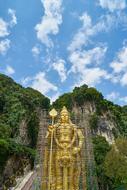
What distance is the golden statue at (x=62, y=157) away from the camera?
473 inches

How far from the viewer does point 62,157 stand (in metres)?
12.1

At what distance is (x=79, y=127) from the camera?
13.1 metres

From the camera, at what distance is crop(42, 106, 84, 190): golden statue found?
39.4 ft

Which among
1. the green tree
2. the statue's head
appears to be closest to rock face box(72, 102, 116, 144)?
the green tree

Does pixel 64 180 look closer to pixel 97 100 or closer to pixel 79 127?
pixel 79 127

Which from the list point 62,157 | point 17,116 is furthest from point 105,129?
point 62,157

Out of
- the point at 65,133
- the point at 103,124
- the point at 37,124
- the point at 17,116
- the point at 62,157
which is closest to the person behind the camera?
the point at 62,157

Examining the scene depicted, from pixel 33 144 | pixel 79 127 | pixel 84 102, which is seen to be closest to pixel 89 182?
pixel 79 127

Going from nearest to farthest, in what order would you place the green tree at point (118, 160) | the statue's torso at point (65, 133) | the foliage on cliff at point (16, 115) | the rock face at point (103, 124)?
the statue's torso at point (65, 133), the green tree at point (118, 160), the foliage on cliff at point (16, 115), the rock face at point (103, 124)

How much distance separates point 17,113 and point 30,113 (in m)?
1.40

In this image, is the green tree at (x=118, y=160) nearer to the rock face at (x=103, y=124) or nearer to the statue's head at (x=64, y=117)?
the statue's head at (x=64, y=117)

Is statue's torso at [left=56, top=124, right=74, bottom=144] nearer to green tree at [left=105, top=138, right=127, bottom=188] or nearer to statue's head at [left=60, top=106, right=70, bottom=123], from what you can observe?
statue's head at [left=60, top=106, right=70, bottom=123]

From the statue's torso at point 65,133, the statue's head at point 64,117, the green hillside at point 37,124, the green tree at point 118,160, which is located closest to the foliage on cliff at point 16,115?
the green hillside at point 37,124

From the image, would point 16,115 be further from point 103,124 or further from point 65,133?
point 65,133
